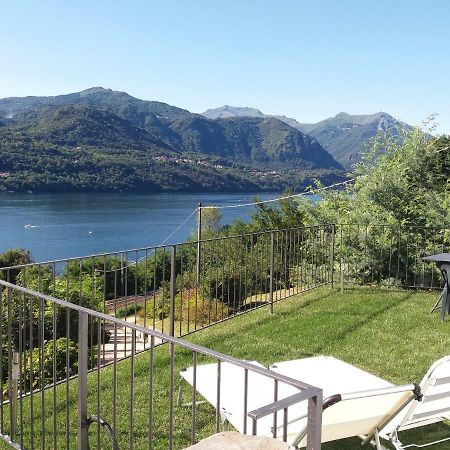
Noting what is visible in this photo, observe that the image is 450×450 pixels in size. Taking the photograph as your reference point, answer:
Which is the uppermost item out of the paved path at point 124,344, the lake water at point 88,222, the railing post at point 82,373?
the railing post at point 82,373

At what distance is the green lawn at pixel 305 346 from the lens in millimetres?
3396

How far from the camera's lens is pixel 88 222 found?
75688 millimetres

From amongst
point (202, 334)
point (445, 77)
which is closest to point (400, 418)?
point (202, 334)

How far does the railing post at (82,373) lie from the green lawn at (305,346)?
971mm

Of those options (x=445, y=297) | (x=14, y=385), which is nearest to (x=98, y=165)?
(x=445, y=297)

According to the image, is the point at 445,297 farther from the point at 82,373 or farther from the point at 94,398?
the point at 82,373

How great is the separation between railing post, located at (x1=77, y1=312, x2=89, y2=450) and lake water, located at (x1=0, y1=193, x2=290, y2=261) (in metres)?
52.1

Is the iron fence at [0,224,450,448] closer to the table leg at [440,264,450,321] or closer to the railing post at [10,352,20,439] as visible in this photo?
the railing post at [10,352,20,439]

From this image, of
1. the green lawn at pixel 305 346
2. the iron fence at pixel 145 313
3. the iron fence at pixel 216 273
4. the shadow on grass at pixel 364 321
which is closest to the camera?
the iron fence at pixel 145 313

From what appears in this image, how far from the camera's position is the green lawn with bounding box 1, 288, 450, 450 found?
134 inches

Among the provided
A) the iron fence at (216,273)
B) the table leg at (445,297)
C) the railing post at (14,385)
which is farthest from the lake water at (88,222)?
the railing post at (14,385)

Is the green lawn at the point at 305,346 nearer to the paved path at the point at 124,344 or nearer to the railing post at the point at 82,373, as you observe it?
the paved path at the point at 124,344

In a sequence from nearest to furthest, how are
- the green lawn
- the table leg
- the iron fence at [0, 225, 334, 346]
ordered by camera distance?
the green lawn < the iron fence at [0, 225, 334, 346] < the table leg

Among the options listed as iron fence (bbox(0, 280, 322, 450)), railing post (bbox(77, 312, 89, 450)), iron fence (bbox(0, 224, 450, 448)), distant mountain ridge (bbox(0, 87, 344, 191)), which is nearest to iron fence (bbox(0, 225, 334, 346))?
iron fence (bbox(0, 224, 450, 448))
